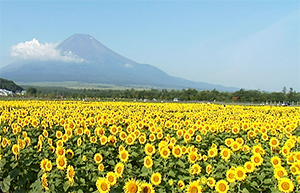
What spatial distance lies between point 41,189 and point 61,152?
65 cm

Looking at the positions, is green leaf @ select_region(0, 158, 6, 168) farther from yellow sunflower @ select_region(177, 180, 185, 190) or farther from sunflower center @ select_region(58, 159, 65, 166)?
yellow sunflower @ select_region(177, 180, 185, 190)

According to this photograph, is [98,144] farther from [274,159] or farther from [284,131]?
[284,131]

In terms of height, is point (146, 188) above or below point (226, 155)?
below

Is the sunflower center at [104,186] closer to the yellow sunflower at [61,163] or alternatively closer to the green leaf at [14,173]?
the yellow sunflower at [61,163]

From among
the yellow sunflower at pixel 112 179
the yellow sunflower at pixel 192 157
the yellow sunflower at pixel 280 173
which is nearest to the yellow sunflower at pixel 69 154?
the yellow sunflower at pixel 112 179

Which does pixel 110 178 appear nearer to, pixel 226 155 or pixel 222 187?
pixel 222 187

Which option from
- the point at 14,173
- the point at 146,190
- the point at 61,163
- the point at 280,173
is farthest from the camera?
the point at 14,173

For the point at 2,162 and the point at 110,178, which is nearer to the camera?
the point at 110,178

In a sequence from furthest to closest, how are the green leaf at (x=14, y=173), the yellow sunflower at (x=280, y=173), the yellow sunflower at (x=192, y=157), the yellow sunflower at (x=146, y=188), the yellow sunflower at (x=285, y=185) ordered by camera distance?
the yellow sunflower at (x=192, y=157) → the green leaf at (x=14, y=173) → the yellow sunflower at (x=280, y=173) → the yellow sunflower at (x=285, y=185) → the yellow sunflower at (x=146, y=188)

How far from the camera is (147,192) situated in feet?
→ 11.4

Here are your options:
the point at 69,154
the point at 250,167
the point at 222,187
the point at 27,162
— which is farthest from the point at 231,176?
the point at 27,162

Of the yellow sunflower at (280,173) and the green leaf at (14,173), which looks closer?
the yellow sunflower at (280,173)

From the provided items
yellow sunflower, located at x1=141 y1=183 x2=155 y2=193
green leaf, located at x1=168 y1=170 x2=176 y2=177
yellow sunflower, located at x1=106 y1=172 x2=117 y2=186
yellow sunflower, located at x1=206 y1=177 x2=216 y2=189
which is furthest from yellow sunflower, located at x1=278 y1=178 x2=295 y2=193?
yellow sunflower, located at x1=106 y1=172 x2=117 y2=186

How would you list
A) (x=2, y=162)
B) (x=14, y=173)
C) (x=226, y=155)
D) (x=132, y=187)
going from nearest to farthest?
(x=132, y=187)
(x=14, y=173)
(x=2, y=162)
(x=226, y=155)
